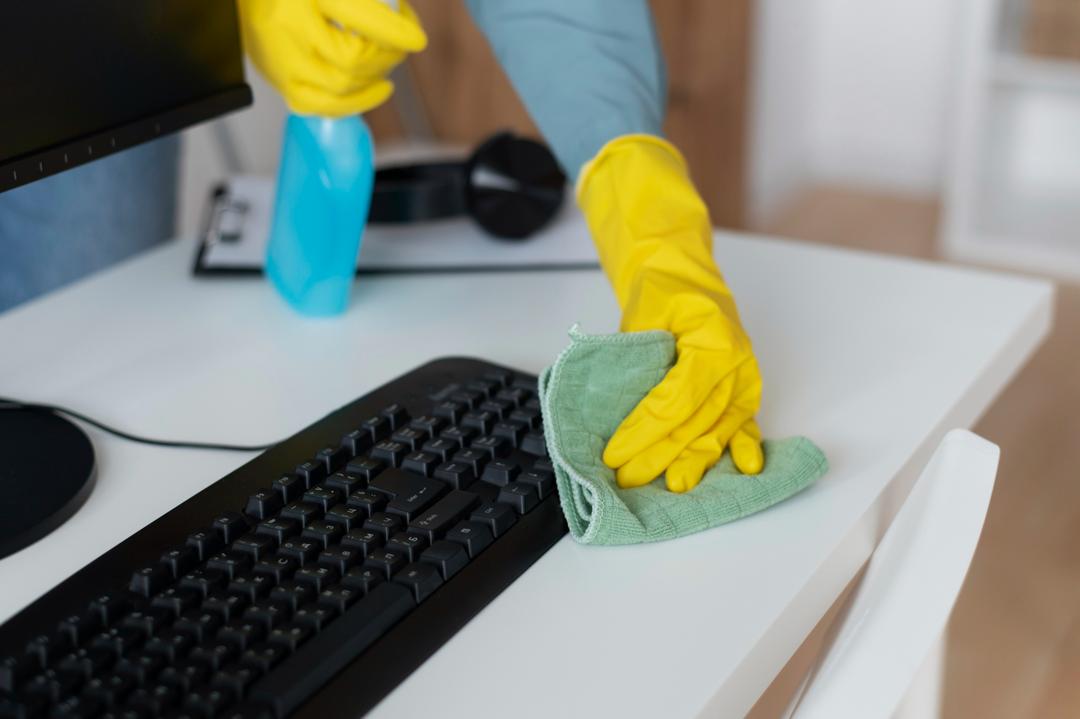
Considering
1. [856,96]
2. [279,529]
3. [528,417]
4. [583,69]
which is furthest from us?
[856,96]

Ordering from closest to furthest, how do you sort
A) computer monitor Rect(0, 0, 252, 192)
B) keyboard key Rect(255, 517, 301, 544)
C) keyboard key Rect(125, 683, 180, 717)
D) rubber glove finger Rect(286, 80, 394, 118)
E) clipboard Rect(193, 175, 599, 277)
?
keyboard key Rect(125, 683, 180, 717) < keyboard key Rect(255, 517, 301, 544) < computer monitor Rect(0, 0, 252, 192) < rubber glove finger Rect(286, 80, 394, 118) < clipboard Rect(193, 175, 599, 277)

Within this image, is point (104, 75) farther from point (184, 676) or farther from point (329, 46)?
point (184, 676)

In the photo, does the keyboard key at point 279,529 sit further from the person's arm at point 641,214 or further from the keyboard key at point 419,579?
the person's arm at point 641,214

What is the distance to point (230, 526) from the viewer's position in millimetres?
555

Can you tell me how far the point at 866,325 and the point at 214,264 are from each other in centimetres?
50

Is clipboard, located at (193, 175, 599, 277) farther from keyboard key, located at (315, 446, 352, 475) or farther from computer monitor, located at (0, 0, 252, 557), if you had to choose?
keyboard key, located at (315, 446, 352, 475)

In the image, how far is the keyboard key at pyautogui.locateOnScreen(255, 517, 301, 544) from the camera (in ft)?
A: 1.81

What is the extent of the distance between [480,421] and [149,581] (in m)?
0.20

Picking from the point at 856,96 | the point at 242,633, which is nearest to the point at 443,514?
the point at 242,633

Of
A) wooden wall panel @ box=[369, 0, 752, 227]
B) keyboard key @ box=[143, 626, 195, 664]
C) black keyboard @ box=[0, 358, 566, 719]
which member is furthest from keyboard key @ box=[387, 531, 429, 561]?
wooden wall panel @ box=[369, 0, 752, 227]

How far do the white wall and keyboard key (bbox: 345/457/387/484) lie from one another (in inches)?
91.2

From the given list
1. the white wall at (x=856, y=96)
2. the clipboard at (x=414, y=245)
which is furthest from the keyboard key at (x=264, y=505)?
the white wall at (x=856, y=96)

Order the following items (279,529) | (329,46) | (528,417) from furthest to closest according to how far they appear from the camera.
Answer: (329,46) < (528,417) < (279,529)

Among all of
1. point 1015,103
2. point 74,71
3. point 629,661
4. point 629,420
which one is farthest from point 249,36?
point 1015,103
